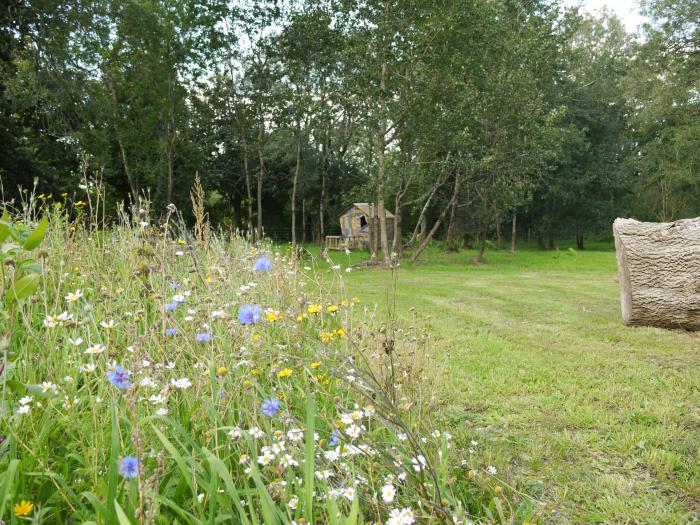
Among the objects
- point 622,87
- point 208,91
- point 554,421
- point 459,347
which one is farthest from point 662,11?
point 554,421

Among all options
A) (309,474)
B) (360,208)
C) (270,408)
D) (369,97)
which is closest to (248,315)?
(270,408)

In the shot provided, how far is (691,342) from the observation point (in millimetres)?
5215

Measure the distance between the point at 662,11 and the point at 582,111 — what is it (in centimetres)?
563

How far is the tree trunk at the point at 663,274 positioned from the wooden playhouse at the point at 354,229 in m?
23.3

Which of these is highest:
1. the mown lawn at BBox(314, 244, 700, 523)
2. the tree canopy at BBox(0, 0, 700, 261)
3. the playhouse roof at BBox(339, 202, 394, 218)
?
the tree canopy at BBox(0, 0, 700, 261)

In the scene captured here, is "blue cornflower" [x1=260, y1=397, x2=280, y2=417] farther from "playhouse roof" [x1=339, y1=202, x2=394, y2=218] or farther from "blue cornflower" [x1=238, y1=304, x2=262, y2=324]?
"playhouse roof" [x1=339, y1=202, x2=394, y2=218]

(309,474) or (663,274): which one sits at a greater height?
(663,274)

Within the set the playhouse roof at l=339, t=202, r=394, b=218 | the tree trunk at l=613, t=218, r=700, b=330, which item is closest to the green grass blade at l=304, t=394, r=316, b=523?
the tree trunk at l=613, t=218, r=700, b=330

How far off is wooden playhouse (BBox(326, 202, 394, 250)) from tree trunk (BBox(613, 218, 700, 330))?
76.4 feet

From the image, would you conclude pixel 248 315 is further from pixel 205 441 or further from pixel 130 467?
pixel 130 467

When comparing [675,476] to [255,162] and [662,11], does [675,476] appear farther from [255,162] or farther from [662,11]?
[255,162]

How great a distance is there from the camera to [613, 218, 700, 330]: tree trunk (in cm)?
567

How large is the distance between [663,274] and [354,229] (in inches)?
1021

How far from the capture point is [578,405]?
3.48 m
